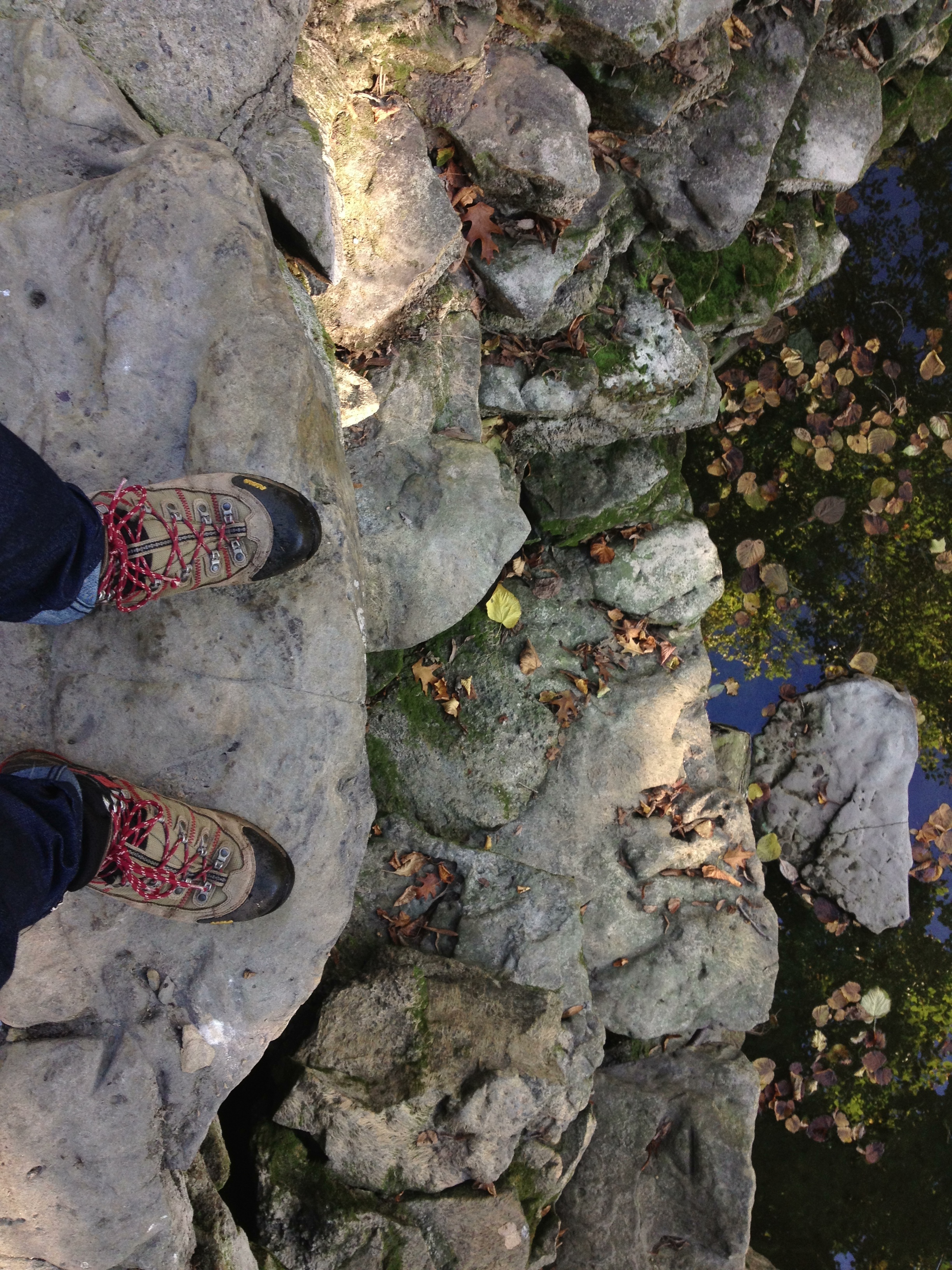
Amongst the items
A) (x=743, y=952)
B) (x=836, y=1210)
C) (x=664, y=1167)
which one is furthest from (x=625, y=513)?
(x=836, y=1210)

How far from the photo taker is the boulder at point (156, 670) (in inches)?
104

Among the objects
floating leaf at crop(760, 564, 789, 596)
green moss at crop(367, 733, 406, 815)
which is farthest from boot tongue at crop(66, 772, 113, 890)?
floating leaf at crop(760, 564, 789, 596)

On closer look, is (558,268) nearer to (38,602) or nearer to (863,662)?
(38,602)

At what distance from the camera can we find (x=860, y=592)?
5.10 metres

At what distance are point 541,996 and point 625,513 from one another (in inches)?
103

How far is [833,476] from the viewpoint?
16.8ft

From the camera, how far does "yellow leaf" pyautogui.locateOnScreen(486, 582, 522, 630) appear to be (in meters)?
4.46

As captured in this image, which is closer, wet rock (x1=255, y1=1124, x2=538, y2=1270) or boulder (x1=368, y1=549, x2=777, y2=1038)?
wet rock (x1=255, y1=1124, x2=538, y2=1270)

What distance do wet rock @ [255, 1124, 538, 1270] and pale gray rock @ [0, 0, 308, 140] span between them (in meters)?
4.15

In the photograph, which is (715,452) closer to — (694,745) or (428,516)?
(694,745)

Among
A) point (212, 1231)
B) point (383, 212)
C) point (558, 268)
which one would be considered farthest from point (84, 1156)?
point (558, 268)

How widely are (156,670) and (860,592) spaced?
4.23 meters

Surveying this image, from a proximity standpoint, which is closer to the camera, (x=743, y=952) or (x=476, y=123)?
(x=476, y=123)

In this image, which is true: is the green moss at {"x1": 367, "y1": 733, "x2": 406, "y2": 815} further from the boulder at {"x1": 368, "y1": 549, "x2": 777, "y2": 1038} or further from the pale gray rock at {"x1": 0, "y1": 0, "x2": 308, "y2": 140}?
the pale gray rock at {"x1": 0, "y1": 0, "x2": 308, "y2": 140}
